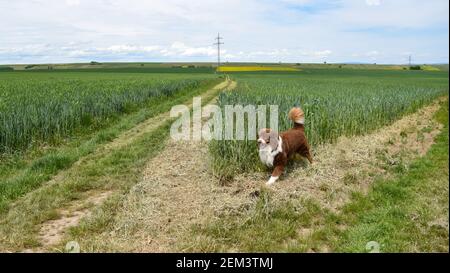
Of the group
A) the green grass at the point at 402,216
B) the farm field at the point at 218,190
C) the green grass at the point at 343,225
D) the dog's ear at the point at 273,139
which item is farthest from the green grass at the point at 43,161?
the green grass at the point at 402,216

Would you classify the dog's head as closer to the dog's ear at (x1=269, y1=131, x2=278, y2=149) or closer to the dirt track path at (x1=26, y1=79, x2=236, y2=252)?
the dog's ear at (x1=269, y1=131, x2=278, y2=149)

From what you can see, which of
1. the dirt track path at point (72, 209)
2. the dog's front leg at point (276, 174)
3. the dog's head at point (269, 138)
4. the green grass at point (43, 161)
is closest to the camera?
the dirt track path at point (72, 209)

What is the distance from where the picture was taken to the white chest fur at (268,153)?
7.08 metres

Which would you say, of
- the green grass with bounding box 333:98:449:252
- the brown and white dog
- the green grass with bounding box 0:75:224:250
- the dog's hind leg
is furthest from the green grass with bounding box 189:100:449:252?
the green grass with bounding box 0:75:224:250

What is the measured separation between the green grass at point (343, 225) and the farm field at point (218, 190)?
0.7 inches

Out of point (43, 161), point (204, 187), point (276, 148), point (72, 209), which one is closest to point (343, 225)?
point (276, 148)

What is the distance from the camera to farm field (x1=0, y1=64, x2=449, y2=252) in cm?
525

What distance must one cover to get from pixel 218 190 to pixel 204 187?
31cm

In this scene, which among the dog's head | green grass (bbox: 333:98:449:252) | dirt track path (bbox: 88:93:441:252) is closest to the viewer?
green grass (bbox: 333:98:449:252)

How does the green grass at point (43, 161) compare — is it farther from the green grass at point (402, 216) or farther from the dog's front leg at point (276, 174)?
the green grass at point (402, 216)

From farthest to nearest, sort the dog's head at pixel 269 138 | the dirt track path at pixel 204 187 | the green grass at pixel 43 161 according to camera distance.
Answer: the green grass at pixel 43 161
the dog's head at pixel 269 138
the dirt track path at pixel 204 187

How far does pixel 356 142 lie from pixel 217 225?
5757mm

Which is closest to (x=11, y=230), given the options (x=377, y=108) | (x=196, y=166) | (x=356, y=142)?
(x=196, y=166)

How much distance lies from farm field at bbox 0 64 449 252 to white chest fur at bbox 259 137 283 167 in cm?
34
